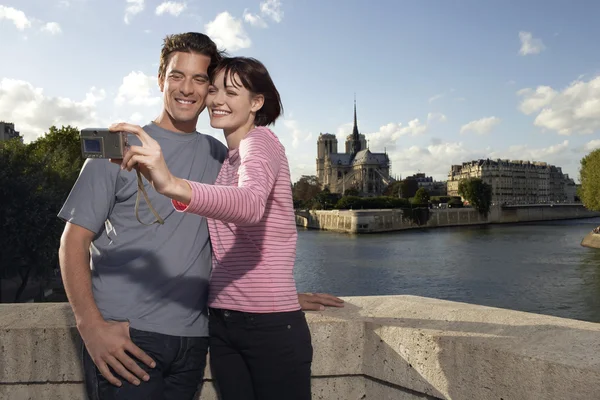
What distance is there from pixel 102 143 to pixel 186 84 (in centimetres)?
66

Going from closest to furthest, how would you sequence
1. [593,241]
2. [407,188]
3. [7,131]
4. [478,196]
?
[593,241]
[7,131]
[478,196]
[407,188]

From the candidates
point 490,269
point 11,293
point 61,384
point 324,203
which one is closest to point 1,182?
point 11,293

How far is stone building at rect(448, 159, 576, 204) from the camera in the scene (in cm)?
11138

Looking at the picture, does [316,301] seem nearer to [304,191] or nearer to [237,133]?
[237,133]

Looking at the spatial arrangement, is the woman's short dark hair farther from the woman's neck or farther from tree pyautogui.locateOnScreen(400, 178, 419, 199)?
tree pyautogui.locateOnScreen(400, 178, 419, 199)

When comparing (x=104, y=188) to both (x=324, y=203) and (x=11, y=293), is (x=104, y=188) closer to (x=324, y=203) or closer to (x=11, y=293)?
(x=11, y=293)

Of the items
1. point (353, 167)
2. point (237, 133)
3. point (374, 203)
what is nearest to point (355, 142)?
point (353, 167)

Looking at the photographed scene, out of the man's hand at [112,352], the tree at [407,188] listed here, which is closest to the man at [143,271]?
the man's hand at [112,352]

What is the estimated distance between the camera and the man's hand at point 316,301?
97.2 inches

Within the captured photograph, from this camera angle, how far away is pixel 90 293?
1741mm

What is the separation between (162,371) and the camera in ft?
5.92

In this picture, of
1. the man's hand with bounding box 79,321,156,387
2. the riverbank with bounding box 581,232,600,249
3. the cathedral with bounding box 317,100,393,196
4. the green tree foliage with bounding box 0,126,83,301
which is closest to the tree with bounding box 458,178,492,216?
the riverbank with bounding box 581,232,600,249

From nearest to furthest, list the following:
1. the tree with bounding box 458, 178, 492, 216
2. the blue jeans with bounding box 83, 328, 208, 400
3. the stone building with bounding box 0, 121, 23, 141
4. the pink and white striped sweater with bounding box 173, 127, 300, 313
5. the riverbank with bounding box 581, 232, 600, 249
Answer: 1. the pink and white striped sweater with bounding box 173, 127, 300, 313
2. the blue jeans with bounding box 83, 328, 208, 400
3. the riverbank with bounding box 581, 232, 600, 249
4. the stone building with bounding box 0, 121, 23, 141
5. the tree with bounding box 458, 178, 492, 216

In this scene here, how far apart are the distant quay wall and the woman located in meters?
53.7
